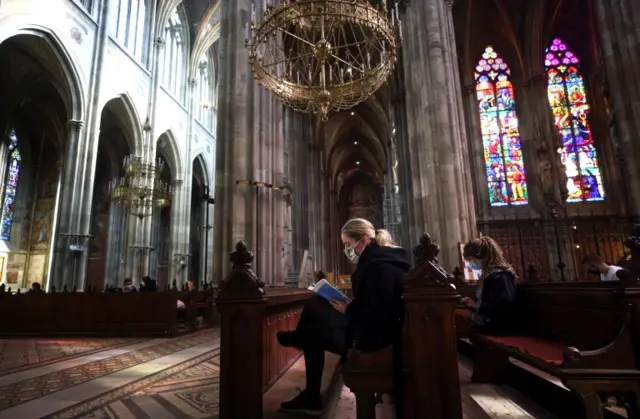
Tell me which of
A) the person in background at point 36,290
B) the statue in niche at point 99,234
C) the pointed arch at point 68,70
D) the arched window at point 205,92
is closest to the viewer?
the person in background at point 36,290

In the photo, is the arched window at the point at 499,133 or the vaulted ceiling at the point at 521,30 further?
Result: the vaulted ceiling at the point at 521,30

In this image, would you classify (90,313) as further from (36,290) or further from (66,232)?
(66,232)

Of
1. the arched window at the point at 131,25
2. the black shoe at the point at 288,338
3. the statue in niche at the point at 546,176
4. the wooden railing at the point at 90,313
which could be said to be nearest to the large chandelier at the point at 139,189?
the arched window at the point at 131,25

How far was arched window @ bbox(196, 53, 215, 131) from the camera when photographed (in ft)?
74.1

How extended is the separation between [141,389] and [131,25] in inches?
705

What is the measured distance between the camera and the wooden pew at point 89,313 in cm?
757

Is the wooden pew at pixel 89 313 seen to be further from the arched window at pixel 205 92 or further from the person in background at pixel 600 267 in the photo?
the arched window at pixel 205 92

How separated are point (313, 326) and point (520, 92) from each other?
18538 millimetres

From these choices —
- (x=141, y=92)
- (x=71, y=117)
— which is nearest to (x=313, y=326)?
(x=71, y=117)

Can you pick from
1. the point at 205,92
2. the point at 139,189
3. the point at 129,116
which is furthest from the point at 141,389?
the point at 205,92

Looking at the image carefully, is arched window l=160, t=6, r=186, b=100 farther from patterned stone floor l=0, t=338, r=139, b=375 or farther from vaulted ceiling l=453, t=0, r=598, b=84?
patterned stone floor l=0, t=338, r=139, b=375

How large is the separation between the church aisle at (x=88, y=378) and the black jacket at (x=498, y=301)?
9.73 ft

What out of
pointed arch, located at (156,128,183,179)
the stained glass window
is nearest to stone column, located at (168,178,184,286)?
pointed arch, located at (156,128,183,179)

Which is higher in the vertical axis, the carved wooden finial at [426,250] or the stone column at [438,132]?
the stone column at [438,132]
